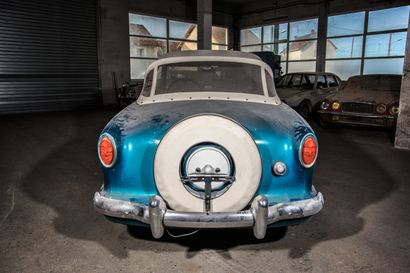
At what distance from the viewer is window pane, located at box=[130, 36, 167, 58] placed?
14.4 m

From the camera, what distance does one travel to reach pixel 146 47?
14820 millimetres

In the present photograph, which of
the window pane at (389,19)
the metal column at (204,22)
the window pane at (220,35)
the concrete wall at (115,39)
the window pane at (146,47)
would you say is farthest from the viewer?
the window pane at (220,35)

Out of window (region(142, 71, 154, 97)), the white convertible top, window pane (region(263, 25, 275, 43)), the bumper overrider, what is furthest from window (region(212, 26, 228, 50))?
the bumper overrider

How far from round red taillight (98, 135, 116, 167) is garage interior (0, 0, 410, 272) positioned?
733 millimetres

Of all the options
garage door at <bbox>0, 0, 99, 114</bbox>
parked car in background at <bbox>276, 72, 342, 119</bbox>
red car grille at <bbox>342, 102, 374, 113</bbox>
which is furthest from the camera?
garage door at <bbox>0, 0, 99, 114</bbox>

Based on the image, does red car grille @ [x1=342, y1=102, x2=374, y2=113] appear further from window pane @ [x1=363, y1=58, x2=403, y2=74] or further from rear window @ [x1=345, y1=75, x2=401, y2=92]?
window pane @ [x1=363, y1=58, x2=403, y2=74]

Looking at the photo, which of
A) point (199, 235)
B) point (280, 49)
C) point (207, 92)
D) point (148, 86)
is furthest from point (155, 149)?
point (280, 49)

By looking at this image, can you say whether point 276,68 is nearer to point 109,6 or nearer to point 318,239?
point 109,6

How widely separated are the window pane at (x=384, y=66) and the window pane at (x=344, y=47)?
67 centimetres

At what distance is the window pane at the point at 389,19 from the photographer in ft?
42.8

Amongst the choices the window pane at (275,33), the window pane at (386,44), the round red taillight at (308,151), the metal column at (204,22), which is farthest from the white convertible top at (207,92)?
the window pane at (275,33)

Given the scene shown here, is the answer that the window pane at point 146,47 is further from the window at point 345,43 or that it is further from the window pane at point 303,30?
the window at point 345,43

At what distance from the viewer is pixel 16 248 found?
2.54 metres

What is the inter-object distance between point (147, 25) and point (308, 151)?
45.5 feet
